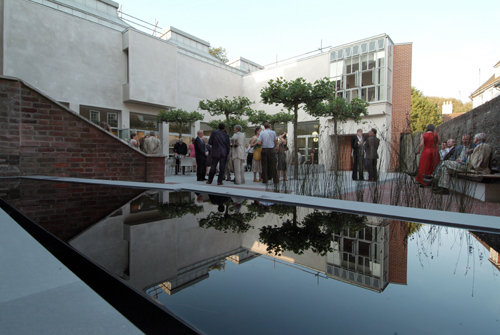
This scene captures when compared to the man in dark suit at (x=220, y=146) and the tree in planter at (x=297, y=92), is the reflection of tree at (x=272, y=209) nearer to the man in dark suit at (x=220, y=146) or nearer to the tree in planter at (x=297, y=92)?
the man in dark suit at (x=220, y=146)

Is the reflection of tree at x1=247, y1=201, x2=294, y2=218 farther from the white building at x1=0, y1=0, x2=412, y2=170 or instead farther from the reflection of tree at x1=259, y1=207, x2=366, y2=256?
the white building at x1=0, y1=0, x2=412, y2=170

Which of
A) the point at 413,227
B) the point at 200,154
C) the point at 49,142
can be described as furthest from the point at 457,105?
the point at 49,142

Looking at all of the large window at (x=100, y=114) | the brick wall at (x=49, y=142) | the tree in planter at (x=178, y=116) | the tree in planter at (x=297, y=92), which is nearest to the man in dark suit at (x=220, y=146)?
the brick wall at (x=49, y=142)

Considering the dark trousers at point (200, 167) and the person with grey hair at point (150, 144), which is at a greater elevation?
the person with grey hair at point (150, 144)

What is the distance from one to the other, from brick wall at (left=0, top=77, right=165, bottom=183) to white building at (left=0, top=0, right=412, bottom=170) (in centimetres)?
983

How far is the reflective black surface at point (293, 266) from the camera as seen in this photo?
85 cm

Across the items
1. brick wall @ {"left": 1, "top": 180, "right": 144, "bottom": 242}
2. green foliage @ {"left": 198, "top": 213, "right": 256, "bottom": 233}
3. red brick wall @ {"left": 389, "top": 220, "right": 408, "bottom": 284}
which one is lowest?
red brick wall @ {"left": 389, "top": 220, "right": 408, "bottom": 284}

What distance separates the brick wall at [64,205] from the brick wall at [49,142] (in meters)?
1.58

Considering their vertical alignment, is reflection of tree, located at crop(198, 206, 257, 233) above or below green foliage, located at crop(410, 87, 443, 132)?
below

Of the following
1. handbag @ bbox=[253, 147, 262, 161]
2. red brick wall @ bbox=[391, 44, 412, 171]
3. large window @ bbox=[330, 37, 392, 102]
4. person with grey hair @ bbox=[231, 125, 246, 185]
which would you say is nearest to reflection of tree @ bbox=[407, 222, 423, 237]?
person with grey hair @ bbox=[231, 125, 246, 185]

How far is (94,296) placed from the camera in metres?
0.85

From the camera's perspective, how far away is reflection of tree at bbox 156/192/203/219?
2.27m

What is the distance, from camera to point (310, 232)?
5.97 ft

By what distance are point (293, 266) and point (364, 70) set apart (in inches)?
724
